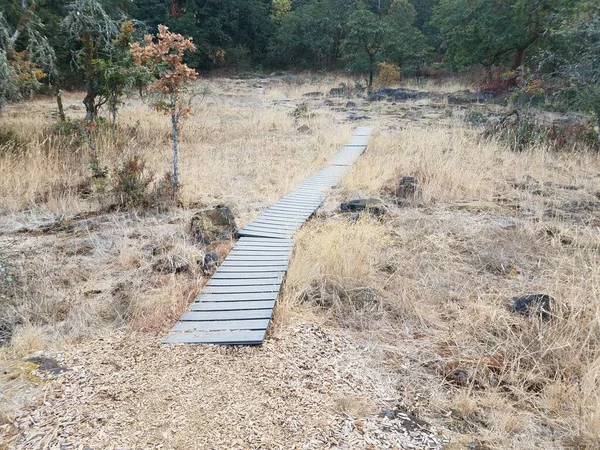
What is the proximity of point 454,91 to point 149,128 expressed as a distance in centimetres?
1424

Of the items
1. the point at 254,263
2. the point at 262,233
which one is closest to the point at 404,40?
the point at 262,233

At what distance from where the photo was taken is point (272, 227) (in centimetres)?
446

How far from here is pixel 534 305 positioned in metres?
2.85

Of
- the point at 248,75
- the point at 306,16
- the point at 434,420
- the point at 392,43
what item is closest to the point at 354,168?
the point at 434,420

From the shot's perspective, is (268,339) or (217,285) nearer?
(268,339)

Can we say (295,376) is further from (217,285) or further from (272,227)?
(272,227)

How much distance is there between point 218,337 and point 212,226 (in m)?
1.92

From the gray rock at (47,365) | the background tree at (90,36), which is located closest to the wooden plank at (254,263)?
the gray rock at (47,365)

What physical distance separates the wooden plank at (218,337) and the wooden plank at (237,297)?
1.35 ft

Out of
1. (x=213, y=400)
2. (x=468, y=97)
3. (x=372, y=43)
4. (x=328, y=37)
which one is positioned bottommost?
(x=213, y=400)

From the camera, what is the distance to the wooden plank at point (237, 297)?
2.94m

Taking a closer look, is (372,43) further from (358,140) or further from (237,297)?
(237,297)

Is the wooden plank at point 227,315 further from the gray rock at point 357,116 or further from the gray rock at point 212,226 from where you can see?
the gray rock at point 357,116

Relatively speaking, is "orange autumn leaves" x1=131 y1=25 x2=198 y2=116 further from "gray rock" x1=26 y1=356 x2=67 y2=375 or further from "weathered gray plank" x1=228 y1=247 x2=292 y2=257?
"gray rock" x1=26 y1=356 x2=67 y2=375
